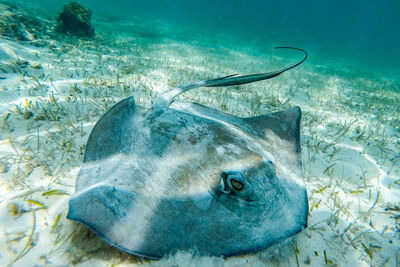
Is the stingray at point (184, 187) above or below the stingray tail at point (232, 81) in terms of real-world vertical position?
below

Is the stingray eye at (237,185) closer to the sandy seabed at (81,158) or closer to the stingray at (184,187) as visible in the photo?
the stingray at (184,187)

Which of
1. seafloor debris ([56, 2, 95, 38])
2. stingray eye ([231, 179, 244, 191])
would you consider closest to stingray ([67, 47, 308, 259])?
stingray eye ([231, 179, 244, 191])

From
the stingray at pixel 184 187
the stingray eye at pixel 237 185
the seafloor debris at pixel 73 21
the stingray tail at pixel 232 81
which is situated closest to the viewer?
the stingray at pixel 184 187

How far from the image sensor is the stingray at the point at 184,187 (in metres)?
1.25

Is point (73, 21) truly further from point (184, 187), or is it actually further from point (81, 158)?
point (184, 187)

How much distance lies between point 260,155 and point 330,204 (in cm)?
138

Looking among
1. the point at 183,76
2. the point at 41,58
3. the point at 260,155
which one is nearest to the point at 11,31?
the point at 41,58

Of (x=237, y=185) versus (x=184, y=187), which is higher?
(x=237, y=185)

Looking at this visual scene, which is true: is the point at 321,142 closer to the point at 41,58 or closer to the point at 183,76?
A: the point at 183,76

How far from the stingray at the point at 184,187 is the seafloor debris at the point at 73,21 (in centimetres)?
1031

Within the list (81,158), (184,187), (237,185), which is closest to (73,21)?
(81,158)

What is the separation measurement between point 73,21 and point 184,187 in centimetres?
1182

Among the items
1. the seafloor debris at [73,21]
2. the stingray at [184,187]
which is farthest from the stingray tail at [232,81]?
the seafloor debris at [73,21]

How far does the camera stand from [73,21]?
31.2ft
